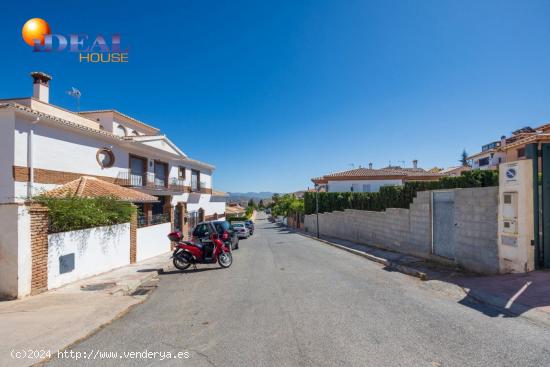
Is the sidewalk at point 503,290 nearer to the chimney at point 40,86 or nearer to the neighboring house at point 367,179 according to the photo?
the chimney at point 40,86

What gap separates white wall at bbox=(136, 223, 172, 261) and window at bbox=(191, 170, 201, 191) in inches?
480

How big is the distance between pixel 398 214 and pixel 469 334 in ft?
30.9

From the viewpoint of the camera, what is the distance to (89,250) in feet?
30.7

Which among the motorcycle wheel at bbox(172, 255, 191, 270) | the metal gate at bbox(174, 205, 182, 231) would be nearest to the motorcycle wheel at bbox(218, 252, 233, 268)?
the motorcycle wheel at bbox(172, 255, 191, 270)

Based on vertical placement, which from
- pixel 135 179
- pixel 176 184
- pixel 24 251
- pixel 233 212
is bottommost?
pixel 233 212

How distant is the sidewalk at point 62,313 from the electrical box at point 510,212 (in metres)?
8.98

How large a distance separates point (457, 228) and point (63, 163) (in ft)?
54.7

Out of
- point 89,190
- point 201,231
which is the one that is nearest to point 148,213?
point 201,231

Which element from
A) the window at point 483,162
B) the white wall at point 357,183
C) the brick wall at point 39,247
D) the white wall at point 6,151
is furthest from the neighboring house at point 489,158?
the white wall at point 6,151

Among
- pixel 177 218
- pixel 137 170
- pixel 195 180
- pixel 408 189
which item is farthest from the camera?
pixel 195 180

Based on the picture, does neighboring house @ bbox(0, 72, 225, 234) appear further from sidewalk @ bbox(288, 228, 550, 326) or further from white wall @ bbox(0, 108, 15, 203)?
sidewalk @ bbox(288, 228, 550, 326)

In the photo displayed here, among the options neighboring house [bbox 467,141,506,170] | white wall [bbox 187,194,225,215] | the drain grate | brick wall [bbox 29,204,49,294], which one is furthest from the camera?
neighboring house [bbox 467,141,506,170]

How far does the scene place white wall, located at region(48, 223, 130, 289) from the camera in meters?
7.86

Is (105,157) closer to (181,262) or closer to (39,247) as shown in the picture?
(181,262)
